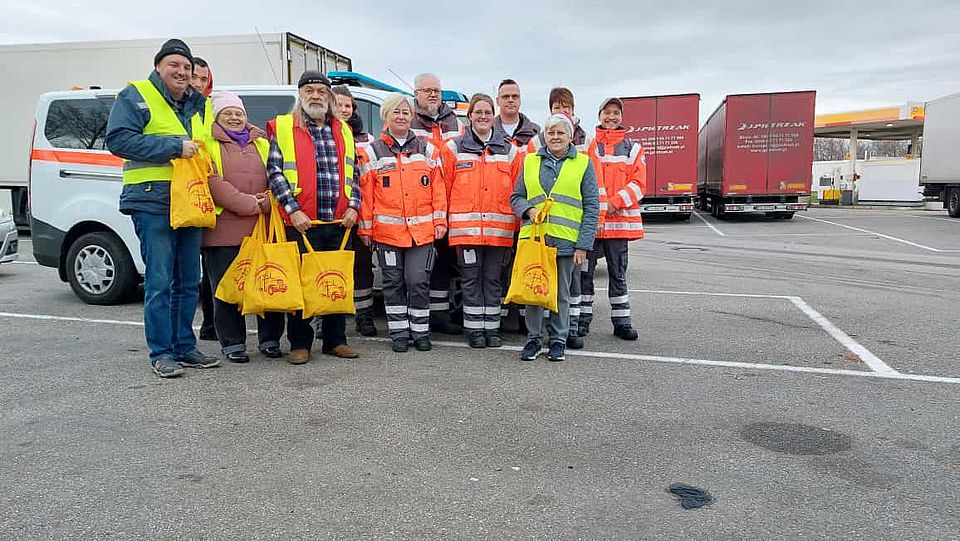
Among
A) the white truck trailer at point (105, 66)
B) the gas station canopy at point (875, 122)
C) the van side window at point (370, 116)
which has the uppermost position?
the gas station canopy at point (875, 122)

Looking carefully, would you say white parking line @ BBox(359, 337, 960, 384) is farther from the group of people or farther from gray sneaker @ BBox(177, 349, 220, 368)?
gray sneaker @ BBox(177, 349, 220, 368)

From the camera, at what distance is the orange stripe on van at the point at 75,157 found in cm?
707

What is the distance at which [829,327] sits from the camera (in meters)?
6.77

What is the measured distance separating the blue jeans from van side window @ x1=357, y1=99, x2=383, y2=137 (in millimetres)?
2217

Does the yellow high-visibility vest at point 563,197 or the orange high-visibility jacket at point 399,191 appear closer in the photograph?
the yellow high-visibility vest at point 563,197

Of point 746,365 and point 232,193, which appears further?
point 746,365

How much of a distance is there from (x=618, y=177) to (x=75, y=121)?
535 centimetres

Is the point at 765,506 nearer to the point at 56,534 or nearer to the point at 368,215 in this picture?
the point at 56,534

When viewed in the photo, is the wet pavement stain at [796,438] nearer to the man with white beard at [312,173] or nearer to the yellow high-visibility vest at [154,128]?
the man with white beard at [312,173]

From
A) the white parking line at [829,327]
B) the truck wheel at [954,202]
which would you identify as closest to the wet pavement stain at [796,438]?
the white parking line at [829,327]

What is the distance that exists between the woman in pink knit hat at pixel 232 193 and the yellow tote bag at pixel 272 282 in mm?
287

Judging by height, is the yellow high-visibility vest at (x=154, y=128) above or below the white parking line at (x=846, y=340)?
above

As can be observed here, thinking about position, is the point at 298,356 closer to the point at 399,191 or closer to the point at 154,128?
the point at 399,191

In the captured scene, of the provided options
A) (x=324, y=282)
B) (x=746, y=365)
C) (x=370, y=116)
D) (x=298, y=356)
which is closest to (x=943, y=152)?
(x=746, y=365)
